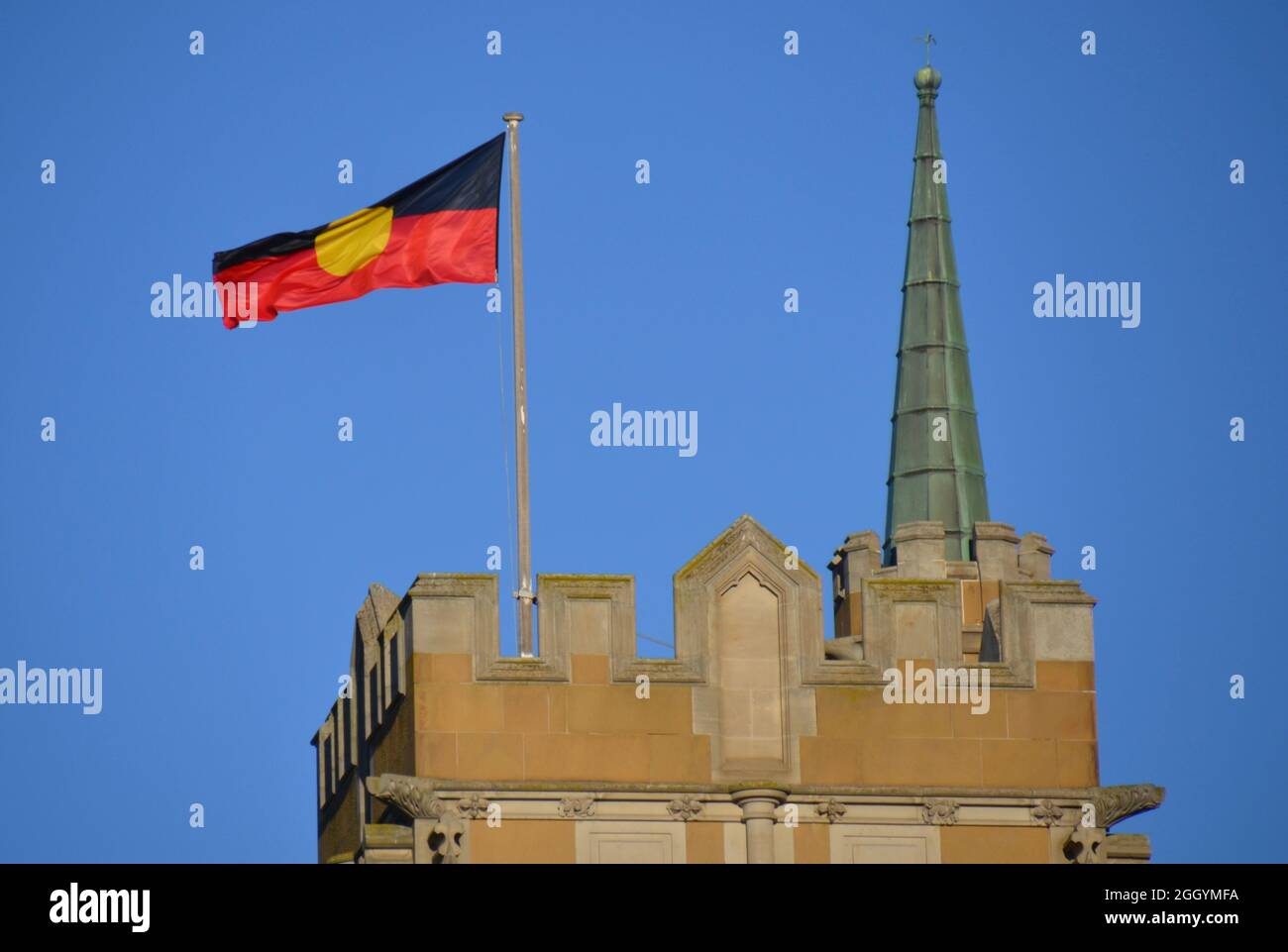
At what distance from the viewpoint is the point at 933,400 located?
75.9 metres

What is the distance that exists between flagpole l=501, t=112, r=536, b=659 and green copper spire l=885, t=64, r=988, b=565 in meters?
15.6

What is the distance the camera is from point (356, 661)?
195ft

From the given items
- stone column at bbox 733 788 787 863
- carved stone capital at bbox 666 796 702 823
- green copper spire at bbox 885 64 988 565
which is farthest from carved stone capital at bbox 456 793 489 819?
green copper spire at bbox 885 64 988 565

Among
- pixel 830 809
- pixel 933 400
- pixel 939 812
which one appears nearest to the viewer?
pixel 830 809

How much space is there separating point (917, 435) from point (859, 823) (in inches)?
850

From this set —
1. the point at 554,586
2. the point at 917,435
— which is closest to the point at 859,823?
the point at 554,586

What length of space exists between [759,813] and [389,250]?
10.0 meters

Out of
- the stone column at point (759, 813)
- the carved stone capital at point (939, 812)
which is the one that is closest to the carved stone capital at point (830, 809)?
the stone column at point (759, 813)

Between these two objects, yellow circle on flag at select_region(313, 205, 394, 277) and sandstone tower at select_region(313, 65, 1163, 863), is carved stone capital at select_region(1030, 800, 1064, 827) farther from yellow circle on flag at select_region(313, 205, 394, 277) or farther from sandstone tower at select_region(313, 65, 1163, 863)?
yellow circle on flag at select_region(313, 205, 394, 277)

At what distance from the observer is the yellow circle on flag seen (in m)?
59.5

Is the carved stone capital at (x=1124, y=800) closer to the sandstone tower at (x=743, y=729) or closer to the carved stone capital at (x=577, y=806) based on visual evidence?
the sandstone tower at (x=743, y=729)

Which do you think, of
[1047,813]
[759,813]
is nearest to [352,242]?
[759,813]

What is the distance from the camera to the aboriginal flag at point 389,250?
195 feet

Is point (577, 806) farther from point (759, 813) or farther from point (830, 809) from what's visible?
point (830, 809)
